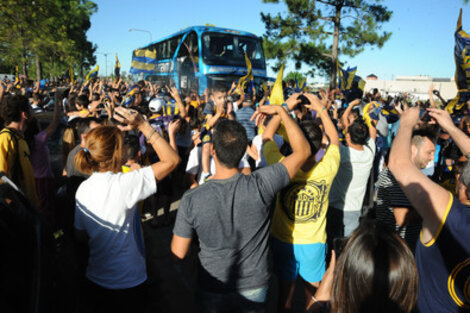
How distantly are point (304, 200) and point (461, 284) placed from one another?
127 centimetres

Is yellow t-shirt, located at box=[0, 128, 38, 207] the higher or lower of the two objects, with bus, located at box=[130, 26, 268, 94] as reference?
lower

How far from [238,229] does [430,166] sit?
3.66m

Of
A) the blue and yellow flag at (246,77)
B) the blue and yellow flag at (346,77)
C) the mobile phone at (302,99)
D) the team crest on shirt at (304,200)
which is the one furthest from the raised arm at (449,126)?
the blue and yellow flag at (346,77)

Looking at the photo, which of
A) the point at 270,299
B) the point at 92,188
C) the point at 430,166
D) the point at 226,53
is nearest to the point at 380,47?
the point at 226,53

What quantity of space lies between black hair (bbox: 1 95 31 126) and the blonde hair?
5.50ft

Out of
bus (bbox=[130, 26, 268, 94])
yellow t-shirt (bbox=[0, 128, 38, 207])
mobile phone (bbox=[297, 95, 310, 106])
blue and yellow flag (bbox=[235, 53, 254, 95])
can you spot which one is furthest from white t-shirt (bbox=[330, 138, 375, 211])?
bus (bbox=[130, 26, 268, 94])

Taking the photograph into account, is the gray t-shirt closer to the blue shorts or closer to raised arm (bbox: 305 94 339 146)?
the blue shorts

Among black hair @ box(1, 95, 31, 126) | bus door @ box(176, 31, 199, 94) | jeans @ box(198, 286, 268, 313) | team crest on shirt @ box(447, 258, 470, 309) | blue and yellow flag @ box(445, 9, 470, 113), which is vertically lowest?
jeans @ box(198, 286, 268, 313)

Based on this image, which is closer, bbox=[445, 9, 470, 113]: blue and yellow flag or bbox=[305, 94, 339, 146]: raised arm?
bbox=[305, 94, 339, 146]: raised arm

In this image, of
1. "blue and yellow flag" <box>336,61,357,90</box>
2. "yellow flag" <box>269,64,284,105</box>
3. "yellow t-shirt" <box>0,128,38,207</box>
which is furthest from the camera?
"blue and yellow flag" <box>336,61,357,90</box>

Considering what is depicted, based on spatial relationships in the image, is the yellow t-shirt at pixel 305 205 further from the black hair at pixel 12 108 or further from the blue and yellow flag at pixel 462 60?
the black hair at pixel 12 108

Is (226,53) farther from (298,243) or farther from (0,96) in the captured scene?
(298,243)

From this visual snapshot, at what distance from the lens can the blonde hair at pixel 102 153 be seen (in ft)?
6.72

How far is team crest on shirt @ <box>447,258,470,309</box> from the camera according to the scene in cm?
145
